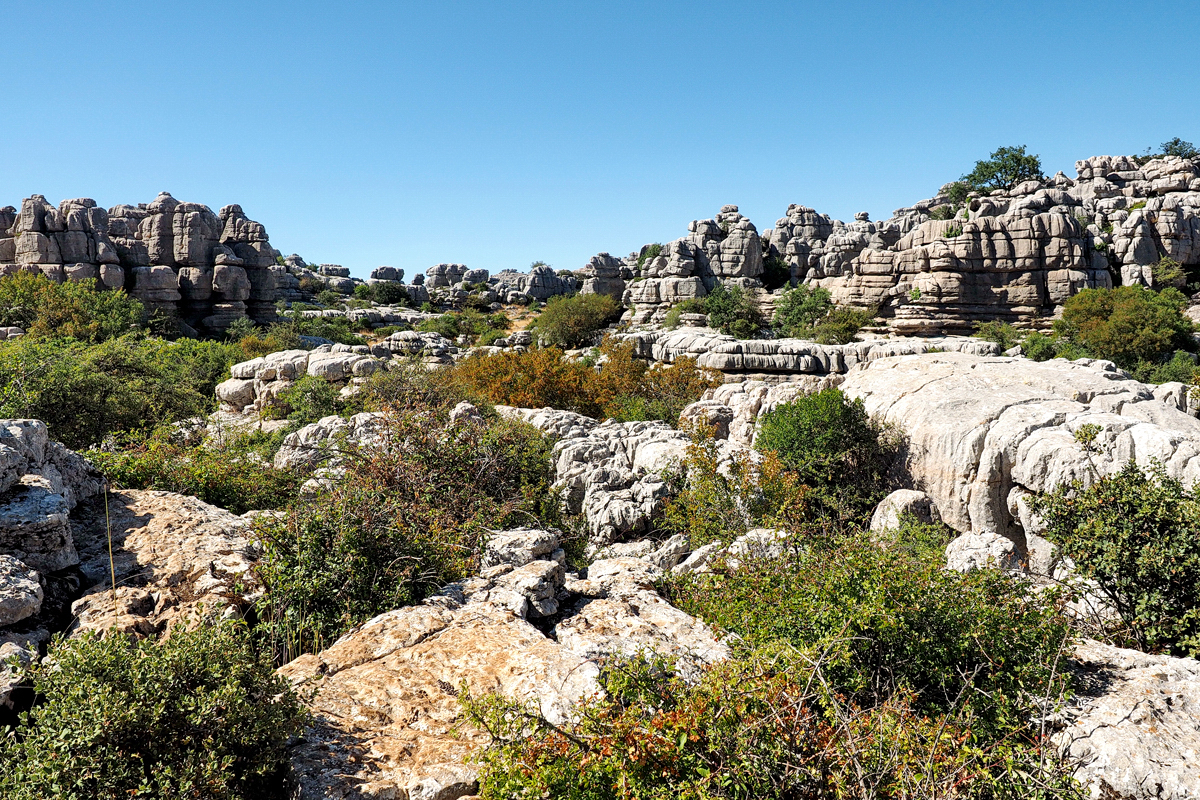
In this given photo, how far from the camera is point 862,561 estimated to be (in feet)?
15.0

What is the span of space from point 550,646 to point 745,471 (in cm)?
581

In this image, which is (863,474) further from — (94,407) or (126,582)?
(94,407)

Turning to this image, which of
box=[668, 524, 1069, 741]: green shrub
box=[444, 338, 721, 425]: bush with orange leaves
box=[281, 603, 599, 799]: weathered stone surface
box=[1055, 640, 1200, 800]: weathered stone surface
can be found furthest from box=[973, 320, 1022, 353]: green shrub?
box=[281, 603, 599, 799]: weathered stone surface

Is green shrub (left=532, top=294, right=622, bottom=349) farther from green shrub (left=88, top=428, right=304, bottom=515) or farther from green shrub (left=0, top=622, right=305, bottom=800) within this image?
green shrub (left=0, top=622, right=305, bottom=800)

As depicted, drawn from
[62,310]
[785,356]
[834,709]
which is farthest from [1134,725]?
[62,310]

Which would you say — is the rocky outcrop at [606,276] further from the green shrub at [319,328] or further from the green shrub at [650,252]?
the green shrub at [319,328]

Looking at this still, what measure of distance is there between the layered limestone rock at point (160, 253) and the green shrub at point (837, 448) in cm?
4021

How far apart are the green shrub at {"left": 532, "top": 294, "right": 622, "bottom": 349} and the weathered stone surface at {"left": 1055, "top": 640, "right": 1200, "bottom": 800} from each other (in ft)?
118

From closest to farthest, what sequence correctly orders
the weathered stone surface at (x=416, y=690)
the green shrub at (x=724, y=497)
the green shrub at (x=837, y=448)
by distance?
1. the weathered stone surface at (x=416, y=690)
2. the green shrub at (x=724, y=497)
3. the green shrub at (x=837, y=448)

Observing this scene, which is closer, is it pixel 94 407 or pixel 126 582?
pixel 126 582

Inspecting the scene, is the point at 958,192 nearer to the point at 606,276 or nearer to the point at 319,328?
the point at 606,276

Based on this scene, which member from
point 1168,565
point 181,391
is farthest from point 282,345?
point 1168,565

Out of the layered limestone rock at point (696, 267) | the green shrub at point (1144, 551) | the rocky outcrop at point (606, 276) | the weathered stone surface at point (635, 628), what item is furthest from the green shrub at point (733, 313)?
the weathered stone surface at point (635, 628)

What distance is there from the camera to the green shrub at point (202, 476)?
7441 millimetres
